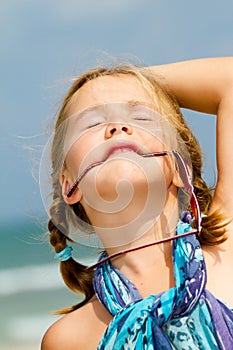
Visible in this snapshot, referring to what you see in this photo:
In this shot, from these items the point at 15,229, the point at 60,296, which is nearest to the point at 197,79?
the point at 60,296

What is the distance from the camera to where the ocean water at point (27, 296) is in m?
7.61

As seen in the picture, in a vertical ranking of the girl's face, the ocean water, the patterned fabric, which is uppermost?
the girl's face

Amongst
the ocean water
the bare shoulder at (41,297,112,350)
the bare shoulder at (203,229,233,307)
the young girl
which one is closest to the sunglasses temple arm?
the young girl

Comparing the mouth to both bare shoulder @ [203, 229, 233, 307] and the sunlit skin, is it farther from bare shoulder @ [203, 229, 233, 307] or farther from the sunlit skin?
bare shoulder @ [203, 229, 233, 307]

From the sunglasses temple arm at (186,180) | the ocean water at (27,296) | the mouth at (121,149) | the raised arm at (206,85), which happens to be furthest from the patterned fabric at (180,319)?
the ocean water at (27,296)

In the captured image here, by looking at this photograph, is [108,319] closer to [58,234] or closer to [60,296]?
[58,234]

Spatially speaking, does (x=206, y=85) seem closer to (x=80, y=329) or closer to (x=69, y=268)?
(x=69, y=268)

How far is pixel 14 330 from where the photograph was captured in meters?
7.86

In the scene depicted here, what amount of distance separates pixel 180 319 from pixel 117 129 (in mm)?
480

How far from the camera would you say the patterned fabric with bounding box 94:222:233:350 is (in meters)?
1.89

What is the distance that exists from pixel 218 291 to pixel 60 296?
24.0ft

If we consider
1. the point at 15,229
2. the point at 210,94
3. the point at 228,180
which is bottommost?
the point at 15,229

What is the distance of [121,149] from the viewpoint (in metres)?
2.03

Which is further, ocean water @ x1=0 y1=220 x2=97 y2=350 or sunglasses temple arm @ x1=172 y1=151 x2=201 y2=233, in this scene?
ocean water @ x1=0 y1=220 x2=97 y2=350
